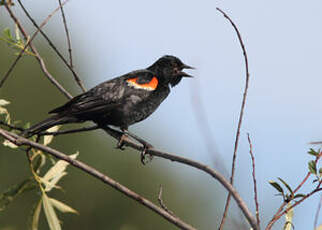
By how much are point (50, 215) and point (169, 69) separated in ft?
7.07

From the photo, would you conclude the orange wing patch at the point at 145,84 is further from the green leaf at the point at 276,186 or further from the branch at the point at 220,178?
the green leaf at the point at 276,186

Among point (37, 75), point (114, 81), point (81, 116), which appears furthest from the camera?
point (37, 75)

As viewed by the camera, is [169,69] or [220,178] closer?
[220,178]

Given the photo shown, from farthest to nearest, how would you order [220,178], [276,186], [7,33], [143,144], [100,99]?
[100,99], [143,144], [7,33], [276,186], [220,178]

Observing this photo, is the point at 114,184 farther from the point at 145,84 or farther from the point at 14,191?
the point at 145,84

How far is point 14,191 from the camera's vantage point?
2.96m

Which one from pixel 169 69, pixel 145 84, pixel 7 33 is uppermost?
pixel 169 69

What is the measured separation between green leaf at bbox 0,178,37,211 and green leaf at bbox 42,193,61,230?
0.47 feet

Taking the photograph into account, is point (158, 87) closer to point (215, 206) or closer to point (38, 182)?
point (38, 182)

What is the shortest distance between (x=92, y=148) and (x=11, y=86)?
4962mm

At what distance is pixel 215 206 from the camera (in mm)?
20531

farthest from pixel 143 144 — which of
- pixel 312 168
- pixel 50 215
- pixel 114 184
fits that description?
pixel 312 168

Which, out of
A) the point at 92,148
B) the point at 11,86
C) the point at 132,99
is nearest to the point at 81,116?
the point at 132,99

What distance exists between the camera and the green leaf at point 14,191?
291cm
